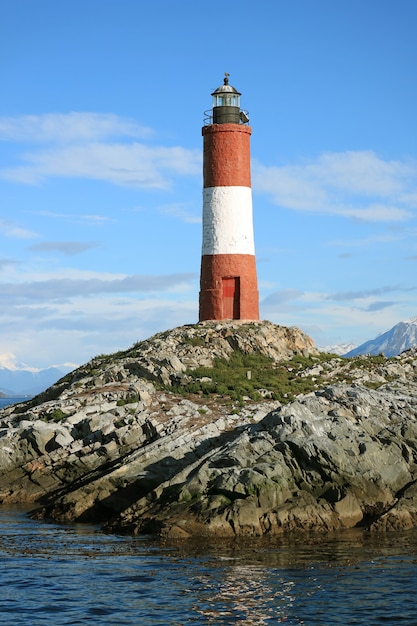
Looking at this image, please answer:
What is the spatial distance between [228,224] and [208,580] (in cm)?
3024

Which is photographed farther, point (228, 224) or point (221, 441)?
point (228, 224)

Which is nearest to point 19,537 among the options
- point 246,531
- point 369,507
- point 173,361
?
point 246,531

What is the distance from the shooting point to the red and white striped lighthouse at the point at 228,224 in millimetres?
51469

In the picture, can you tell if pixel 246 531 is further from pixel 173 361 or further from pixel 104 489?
pixel 173 361

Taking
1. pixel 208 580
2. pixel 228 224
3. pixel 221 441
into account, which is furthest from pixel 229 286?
pixel 208 580

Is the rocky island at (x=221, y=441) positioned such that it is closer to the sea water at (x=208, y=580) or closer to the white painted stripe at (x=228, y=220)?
the sea water at (x=208, y=580)

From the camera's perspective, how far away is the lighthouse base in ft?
169

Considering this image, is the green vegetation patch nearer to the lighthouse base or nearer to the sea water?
the lighthouse base

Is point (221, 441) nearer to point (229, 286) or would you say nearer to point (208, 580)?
point (208, 580)

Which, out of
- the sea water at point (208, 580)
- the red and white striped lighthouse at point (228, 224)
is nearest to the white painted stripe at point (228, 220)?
the red and white striped lighthouse at point (228, 224)

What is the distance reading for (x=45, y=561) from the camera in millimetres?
25625

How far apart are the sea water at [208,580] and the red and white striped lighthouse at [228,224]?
24187mm

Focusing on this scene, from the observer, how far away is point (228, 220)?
51.3m

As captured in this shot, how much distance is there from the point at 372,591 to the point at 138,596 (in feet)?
18.1
